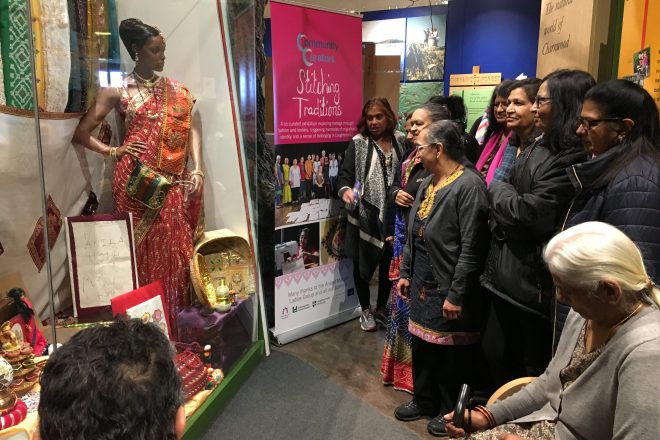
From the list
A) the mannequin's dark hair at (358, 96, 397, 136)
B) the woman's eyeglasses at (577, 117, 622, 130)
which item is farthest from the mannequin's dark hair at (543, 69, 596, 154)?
the mannequin's dark hair at (358, 96, 397, 136)

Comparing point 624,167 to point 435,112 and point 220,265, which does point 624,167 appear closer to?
point 435,112

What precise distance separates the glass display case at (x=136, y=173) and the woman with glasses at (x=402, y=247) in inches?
32.5

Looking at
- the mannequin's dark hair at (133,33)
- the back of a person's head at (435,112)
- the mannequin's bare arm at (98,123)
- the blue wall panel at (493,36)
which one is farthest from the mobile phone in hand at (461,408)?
the blue wall panel at (493,36)

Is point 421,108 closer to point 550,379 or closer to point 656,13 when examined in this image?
point 656,13

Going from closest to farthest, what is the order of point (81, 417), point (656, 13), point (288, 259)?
point (81, 417) < point (656, 13) < point (288, 259)

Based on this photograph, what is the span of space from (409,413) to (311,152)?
5.65 ft

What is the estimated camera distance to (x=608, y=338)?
48.1 inches

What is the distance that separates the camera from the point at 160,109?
2.46 m

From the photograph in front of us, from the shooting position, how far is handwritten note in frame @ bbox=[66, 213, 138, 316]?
232 centimetres

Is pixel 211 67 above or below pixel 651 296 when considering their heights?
above

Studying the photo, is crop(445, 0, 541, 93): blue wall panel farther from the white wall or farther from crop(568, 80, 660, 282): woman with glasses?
crop(568, 80, 660, 282): woman with glasses

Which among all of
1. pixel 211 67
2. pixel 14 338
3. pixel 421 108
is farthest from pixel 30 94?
pixel 421 108

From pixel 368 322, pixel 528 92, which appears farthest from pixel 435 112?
pixel 368 322

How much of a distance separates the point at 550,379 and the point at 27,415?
5.24 feet
